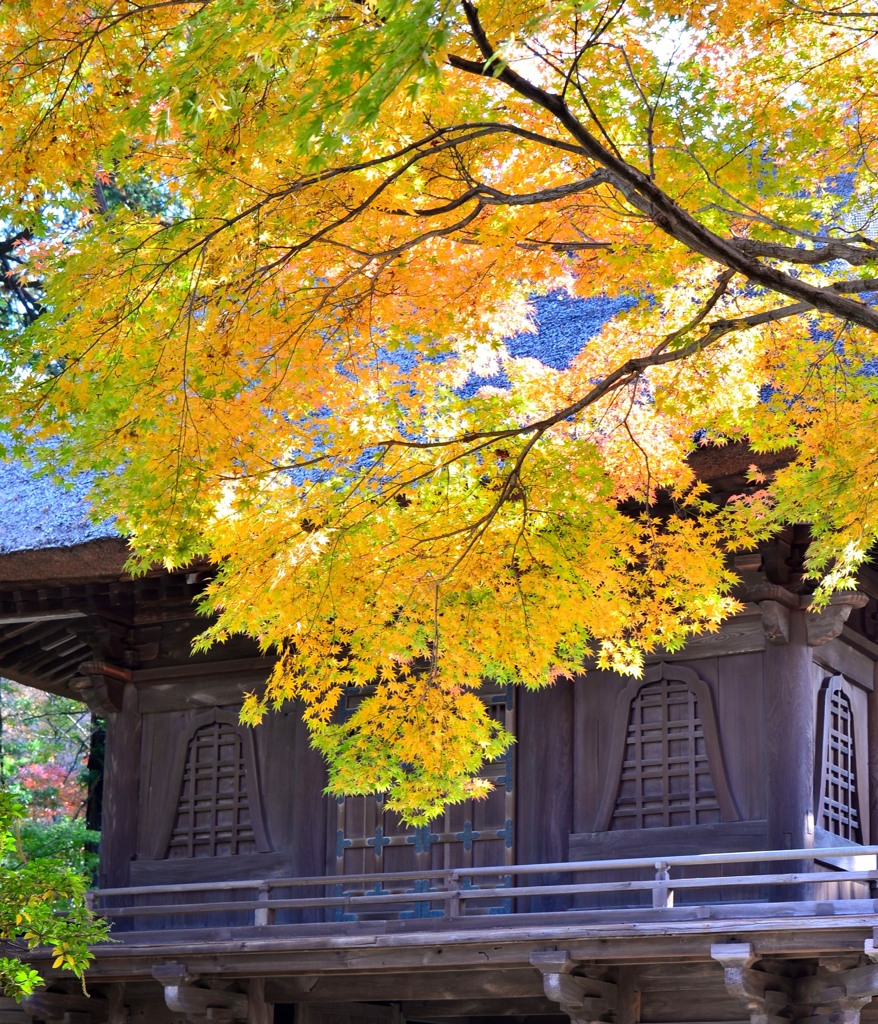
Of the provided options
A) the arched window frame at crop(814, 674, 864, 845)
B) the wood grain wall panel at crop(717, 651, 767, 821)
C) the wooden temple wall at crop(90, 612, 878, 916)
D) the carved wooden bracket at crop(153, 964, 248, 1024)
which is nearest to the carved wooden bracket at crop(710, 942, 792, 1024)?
the wooden temple wall at crop(90, 612, 878, 916)

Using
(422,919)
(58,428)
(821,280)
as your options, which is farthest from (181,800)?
(821,280)

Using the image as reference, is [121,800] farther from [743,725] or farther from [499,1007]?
[743,725]

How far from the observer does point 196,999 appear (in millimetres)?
11906

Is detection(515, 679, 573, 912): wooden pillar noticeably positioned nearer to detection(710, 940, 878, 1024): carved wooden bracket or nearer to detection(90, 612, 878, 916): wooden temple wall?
detection(90, 612, 878, 916): wooden temple wall

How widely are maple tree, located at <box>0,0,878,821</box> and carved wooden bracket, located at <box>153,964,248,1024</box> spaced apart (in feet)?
11.3

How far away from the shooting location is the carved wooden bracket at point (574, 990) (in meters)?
10.2

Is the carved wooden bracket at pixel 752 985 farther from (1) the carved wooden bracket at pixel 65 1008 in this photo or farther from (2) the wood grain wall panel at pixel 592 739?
(1) the carved wooden bracket at pixel 65 1008

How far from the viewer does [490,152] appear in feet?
25.7

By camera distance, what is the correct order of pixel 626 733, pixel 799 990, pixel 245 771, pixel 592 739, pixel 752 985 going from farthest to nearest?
pixel 245 771 < pixel 592 739 < pixel 626 733 < pixel 799 990 < pixel 752 985

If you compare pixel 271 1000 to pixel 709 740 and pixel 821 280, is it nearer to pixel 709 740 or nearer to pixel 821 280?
pixel 709 740

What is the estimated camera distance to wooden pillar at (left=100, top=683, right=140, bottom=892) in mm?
13562

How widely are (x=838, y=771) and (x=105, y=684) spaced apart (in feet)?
21.5

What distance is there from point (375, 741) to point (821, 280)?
12.6ft

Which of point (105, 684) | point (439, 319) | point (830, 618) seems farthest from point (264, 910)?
point (439, 319)
